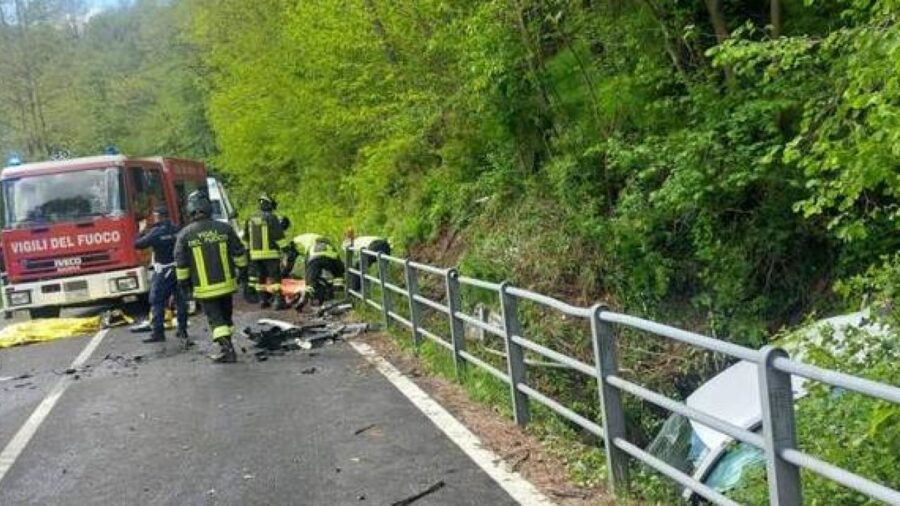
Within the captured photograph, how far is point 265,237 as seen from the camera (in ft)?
49.4

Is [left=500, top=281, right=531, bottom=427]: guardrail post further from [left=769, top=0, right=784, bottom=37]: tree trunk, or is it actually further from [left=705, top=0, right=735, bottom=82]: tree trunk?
A: [left=705, top=0, right=735, bottom=82]: tree trunk

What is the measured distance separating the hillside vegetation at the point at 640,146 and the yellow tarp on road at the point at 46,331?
5225mm

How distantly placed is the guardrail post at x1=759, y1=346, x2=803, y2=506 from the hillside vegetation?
3.58 feet

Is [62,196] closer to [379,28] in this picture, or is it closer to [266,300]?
[266,300]

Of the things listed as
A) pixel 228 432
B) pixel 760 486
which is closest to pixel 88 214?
pixel 228 432

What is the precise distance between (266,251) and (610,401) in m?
10.7

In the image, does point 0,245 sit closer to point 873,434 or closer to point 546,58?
point 546,58

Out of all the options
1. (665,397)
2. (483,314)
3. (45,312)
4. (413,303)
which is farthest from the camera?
(45,312)

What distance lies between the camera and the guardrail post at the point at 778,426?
135 inches

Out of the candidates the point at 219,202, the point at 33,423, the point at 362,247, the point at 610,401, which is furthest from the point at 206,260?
the point at 219,202

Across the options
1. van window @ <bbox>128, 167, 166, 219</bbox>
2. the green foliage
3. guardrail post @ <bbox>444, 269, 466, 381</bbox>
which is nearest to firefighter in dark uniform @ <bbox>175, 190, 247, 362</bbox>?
guardrail post @ <bbox>444, 269, 466, 381</bbox>

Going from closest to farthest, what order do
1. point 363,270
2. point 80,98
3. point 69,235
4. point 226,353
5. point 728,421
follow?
1. point 728,421
2. point 226,353
3. point 363,270
4. point 69,235
5. point 80,98

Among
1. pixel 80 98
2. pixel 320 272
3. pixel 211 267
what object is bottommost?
pixel 320 272

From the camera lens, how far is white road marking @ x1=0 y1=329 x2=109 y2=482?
6.90 meters
